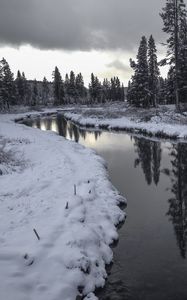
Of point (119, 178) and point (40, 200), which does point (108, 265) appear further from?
point (119, 178)

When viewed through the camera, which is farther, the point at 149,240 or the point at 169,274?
the point at 149,240

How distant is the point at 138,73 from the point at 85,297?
49909mm

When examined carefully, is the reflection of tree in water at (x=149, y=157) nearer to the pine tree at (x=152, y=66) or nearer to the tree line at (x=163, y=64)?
the tree line at (x=163, y=64)

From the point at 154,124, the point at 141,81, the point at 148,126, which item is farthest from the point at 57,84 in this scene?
the point at 148,126

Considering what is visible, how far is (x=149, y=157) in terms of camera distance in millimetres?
21531

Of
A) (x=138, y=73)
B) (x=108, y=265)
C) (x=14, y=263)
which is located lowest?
(x=108, y=265)

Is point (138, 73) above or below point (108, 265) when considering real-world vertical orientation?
above

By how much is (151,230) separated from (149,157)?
11.3 metres

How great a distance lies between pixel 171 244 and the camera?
9523mm

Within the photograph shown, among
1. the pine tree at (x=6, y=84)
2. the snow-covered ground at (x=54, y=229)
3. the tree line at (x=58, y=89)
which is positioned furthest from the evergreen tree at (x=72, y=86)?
the snow-covered ground at (x=54, y=229)

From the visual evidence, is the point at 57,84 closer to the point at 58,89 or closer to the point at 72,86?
the point at 58,89

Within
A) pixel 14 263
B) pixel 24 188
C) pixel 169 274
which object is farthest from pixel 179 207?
pixel 14 263

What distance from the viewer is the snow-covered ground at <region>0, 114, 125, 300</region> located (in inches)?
281

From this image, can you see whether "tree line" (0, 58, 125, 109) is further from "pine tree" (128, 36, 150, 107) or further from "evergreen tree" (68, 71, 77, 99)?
"pine tree" (128, 36, 150, 107)
